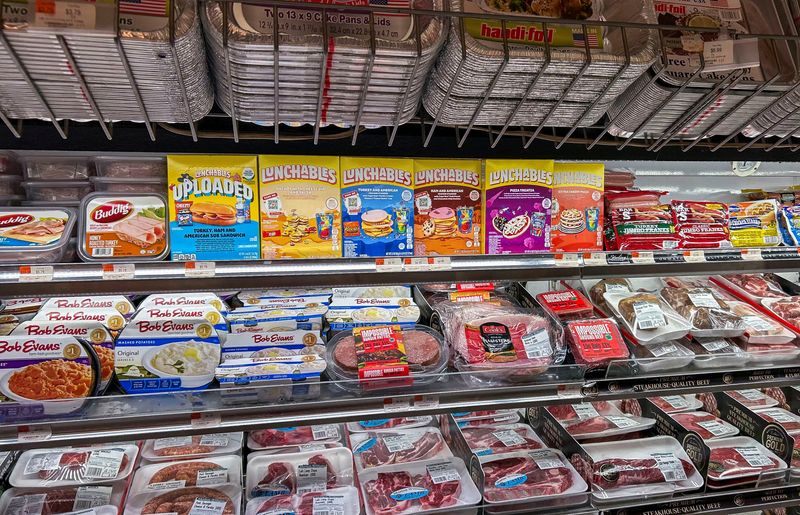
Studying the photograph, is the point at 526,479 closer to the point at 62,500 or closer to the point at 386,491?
the point at 386,491

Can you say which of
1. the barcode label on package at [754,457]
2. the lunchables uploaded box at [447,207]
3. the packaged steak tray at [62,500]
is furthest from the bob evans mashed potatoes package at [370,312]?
the barcode label on package at [754,457]

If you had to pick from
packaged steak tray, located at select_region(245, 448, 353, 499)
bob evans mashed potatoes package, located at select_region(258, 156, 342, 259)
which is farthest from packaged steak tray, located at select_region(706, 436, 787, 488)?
bob evans mashed potatoes package, located at select_region(258, 156, 342, 259)

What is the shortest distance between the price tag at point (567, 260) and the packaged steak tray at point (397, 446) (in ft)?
2.69

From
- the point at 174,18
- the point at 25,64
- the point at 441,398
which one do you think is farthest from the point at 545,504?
the point at 25,64

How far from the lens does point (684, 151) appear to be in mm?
1906

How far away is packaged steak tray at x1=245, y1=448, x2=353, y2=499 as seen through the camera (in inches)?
69.2

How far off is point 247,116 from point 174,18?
0.32 meters

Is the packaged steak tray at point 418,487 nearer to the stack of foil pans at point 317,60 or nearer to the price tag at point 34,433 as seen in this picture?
the price tag at point 34,433

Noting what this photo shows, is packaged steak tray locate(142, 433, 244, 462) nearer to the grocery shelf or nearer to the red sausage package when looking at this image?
the grocery shelf

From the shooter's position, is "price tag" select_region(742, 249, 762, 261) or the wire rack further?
"price tag" select_region(742, 249, 762, 261)

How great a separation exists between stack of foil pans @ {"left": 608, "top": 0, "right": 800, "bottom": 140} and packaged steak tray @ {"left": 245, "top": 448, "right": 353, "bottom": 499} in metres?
1.46

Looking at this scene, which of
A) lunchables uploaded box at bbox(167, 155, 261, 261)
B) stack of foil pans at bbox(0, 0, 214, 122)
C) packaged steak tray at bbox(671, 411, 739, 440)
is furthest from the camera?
packaged steak tray at bbox(671, 411, 739, 440)

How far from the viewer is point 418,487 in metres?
1.74

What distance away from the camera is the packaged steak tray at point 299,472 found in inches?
69.2
